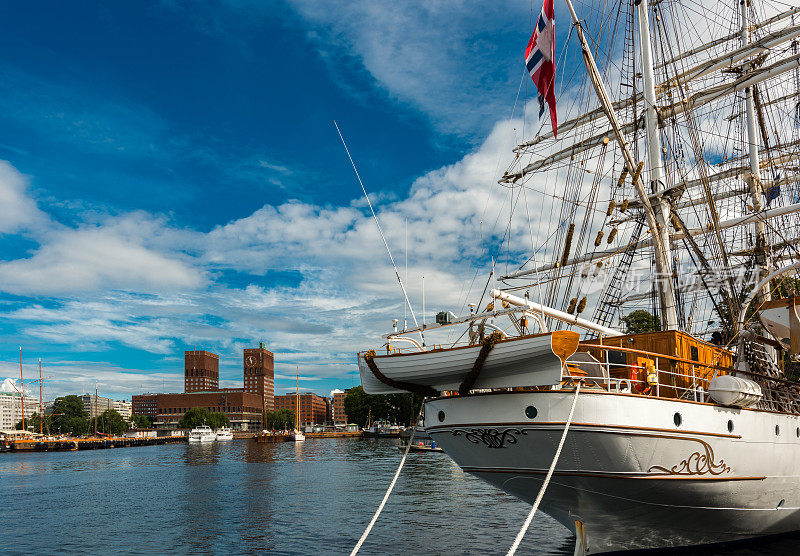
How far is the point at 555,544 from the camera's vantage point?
61.7 feet

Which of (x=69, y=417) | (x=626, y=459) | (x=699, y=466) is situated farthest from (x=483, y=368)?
(x=69, y=417)

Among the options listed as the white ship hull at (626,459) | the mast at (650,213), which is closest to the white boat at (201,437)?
the mast at (650,213)

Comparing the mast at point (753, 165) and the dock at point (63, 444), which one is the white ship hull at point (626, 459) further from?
the dock at point (63, 444)

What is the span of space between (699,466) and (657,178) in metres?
13.5

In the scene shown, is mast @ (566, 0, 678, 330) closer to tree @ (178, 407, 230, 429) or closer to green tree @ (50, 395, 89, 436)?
tree @ (178, 407, 230, 429)

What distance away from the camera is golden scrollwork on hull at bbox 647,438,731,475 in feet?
41.8

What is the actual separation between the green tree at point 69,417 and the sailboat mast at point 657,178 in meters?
185

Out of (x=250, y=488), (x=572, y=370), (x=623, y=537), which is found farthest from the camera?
(x=250, y=488)

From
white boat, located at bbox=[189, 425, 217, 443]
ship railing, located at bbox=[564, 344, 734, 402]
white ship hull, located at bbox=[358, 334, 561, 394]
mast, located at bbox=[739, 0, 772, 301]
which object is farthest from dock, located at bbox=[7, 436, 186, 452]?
ship railing, located at bbox=[564, 344, 734, 402]

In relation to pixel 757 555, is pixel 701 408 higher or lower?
higher

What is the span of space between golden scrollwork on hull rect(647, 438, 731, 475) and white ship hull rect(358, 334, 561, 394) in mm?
3227

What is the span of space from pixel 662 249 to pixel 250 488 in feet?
94.1

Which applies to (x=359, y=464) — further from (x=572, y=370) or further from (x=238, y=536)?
(x=572, y=370)

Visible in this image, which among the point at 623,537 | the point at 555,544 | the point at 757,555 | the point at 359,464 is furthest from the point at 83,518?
the point at 359,464
